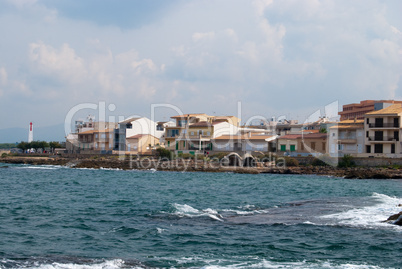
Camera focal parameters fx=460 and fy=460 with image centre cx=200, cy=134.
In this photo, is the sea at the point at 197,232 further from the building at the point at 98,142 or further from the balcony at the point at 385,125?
the building at the point at 98,142

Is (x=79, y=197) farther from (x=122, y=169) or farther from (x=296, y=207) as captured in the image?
(x=122, y=169)

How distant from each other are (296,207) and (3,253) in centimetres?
1442

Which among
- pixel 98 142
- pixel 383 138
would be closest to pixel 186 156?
pixel 98 142

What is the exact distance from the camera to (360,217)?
1888cm

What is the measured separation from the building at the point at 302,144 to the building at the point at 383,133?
6.38 meters

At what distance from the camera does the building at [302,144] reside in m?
60.1

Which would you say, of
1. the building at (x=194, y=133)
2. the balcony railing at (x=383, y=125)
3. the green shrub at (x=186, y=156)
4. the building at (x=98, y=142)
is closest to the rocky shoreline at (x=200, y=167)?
the green shrub at (x=186, y=156)

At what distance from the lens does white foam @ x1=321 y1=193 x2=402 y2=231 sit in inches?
678

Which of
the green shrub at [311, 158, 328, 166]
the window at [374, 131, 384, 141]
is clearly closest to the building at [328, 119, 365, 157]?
the green shrub at [311, 158, 328, 166]

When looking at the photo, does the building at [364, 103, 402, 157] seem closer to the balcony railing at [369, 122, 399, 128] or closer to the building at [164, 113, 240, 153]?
the balcony railing at [369, 122, 399, 128]

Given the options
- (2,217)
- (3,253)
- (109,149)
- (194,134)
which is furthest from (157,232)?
(109,149)

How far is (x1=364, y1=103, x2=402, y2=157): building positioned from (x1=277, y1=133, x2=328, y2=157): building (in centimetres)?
638

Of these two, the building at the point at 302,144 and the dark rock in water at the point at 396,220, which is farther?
the building at the point at 302,144

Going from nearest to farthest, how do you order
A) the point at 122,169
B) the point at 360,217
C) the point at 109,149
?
the point at 360,217 → the point at 122,169 → the point at 109,149
